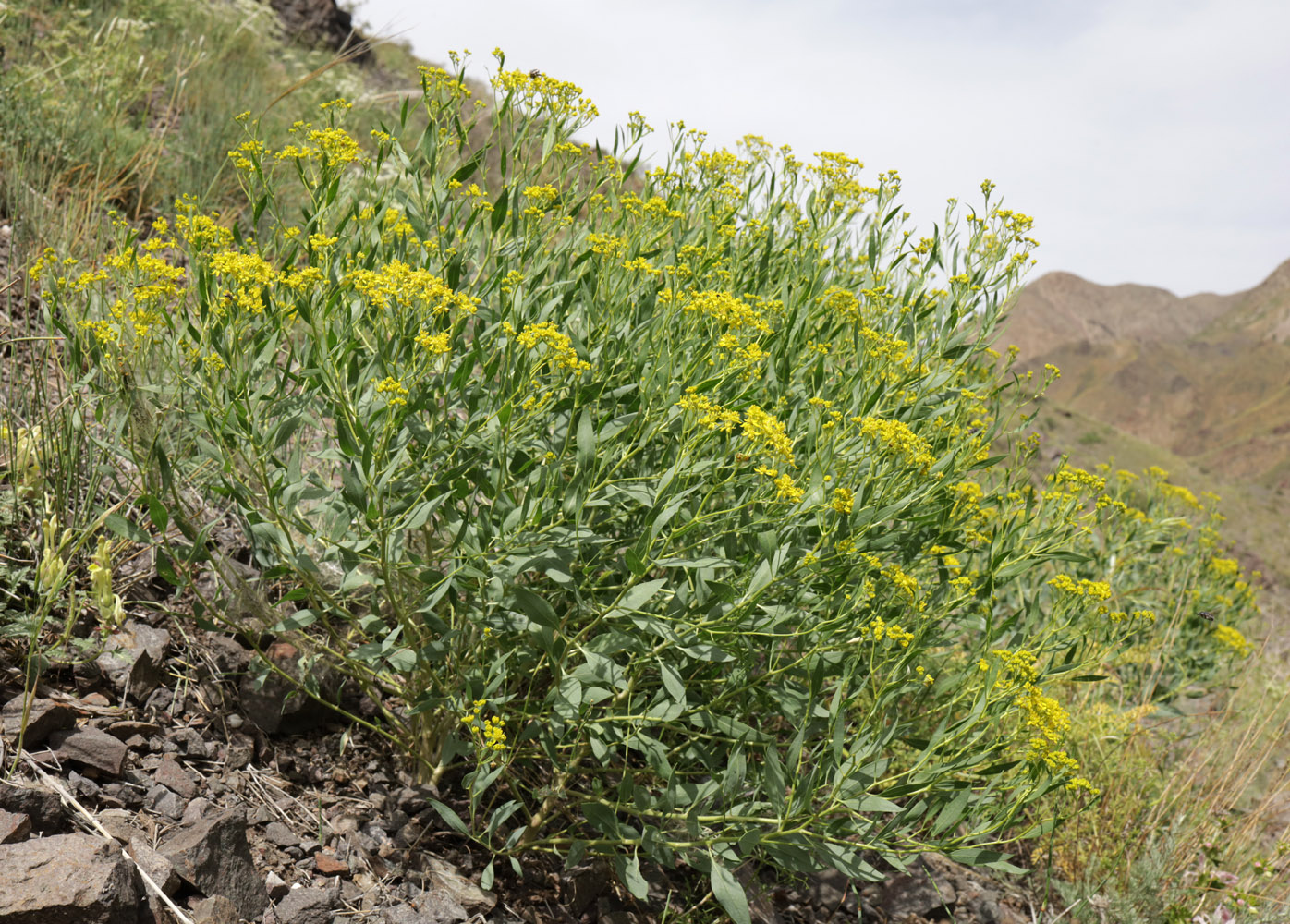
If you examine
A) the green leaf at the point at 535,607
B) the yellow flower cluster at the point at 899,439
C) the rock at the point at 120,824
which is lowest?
the rock at the point at 120,824

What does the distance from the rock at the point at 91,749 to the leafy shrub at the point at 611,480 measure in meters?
0.44

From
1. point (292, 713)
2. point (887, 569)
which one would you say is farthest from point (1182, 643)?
point (292, 713)

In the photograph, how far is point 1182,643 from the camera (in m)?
4.75

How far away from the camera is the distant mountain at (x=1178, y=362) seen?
4312cm

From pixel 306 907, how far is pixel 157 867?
1.24 feet

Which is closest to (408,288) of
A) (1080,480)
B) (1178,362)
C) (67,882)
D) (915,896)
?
(67,882)

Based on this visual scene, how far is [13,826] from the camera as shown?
179 cm

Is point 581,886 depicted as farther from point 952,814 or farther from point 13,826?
point 13,826

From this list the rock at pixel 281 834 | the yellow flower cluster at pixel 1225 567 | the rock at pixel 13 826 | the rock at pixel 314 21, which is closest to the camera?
the rock at pixel 13 826

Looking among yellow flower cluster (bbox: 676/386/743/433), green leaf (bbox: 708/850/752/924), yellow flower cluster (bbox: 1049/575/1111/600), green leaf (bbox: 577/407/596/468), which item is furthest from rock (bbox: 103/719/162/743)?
yellow flower cluster (bbox: 1049/575/1111/600)

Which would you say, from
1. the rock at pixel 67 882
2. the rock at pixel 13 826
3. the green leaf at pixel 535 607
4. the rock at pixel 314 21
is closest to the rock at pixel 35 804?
the rock at pixel 13 826

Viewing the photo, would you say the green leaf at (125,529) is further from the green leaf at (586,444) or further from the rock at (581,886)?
the rock at (581,886)

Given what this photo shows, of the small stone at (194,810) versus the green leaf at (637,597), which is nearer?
the green leaf at (637,597)

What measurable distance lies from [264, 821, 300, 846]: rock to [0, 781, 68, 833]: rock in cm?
48
